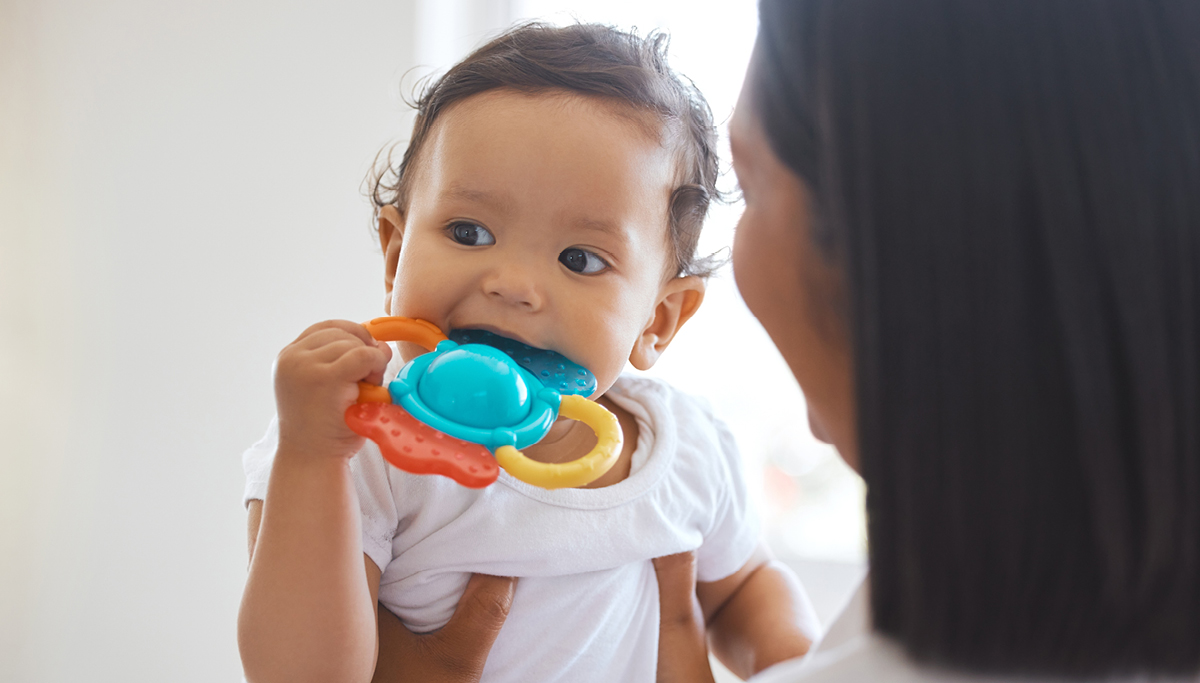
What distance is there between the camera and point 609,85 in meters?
0.75

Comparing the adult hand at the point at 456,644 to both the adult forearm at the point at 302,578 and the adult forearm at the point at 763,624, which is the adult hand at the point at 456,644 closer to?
the adult forearm at the point at 302,578

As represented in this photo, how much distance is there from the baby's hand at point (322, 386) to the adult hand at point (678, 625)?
0.37 meters

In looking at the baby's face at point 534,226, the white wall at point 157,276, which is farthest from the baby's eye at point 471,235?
the white wall at point 157,276

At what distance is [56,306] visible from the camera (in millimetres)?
1154

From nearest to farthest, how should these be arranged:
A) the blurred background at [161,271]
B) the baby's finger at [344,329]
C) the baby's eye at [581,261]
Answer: the baby's finger at [344,329] → the baby's eye at [581,261] → the blurred background at [161,271]

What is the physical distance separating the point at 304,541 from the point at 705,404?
54cm

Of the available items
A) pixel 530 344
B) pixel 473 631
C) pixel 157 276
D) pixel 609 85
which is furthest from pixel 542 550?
pixel 157 276

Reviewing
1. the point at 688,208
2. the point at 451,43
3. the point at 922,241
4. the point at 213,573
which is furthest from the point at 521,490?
the point at 451,43

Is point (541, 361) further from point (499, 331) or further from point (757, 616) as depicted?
point (757, 616)

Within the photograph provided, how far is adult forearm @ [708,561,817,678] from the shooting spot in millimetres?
867

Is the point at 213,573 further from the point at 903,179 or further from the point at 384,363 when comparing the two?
the point at 903,179

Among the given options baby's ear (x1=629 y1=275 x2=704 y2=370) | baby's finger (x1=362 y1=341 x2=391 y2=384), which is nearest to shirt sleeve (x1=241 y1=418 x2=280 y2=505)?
baby's finger (x1=362 y1=341 x2=391 y2=384)

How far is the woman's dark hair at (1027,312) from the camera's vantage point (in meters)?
0.33

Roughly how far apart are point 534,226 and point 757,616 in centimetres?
50
